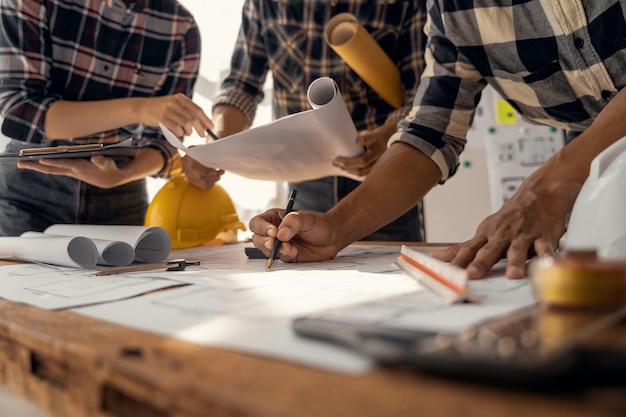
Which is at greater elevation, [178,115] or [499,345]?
[178,115]

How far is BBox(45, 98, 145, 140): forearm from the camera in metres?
1.53

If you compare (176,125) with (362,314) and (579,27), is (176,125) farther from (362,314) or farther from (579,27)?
(362,314)

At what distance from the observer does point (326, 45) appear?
5.88 ft

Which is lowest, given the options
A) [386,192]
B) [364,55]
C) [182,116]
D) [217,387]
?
[217,387]

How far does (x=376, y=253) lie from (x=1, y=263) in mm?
747

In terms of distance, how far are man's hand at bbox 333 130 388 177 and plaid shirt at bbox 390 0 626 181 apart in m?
0.15

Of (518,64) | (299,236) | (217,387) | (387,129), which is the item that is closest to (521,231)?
(299,236)

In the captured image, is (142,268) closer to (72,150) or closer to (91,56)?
(72,150)

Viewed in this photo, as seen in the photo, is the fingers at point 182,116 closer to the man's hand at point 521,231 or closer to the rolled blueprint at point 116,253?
the rolled blueprint at point 116,253

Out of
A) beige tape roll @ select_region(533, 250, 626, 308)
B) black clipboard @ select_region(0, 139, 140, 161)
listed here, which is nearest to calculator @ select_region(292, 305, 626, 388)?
beige tape roll @ select_region(533, 250, 626, 308)

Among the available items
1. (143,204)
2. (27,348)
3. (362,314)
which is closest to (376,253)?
(362,314)

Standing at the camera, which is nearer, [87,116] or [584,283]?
[584,283]

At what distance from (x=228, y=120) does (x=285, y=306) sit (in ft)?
4.27

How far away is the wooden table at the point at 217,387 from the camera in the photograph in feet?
1.02
